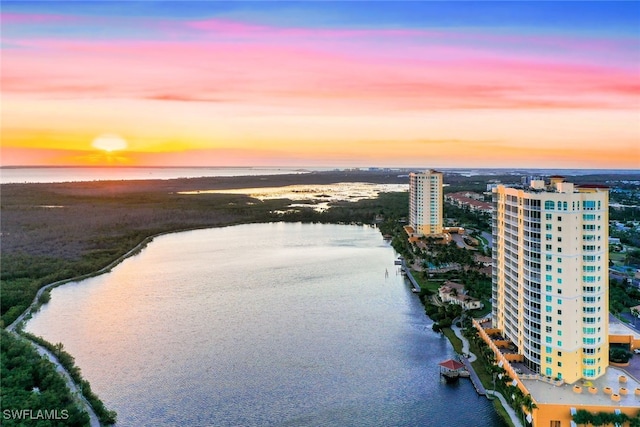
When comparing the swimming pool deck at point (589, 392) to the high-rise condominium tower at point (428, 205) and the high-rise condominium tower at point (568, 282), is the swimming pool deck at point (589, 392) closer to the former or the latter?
the high-rise condominium tower at point (568, 282)

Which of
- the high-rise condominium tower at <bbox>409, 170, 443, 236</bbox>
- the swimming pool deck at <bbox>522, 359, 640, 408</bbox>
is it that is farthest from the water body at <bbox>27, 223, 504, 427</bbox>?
the high-rise condominium tower at <bbox>409, 170, 443, 236</bbox>

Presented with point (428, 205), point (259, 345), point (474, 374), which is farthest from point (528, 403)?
point (428, 205)

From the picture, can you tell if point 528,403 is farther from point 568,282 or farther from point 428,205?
point 428,205

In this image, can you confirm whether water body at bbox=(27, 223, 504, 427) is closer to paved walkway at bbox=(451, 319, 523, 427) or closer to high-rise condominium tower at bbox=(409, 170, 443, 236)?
paved walkway at bbox=(451, 319, 523, 427)

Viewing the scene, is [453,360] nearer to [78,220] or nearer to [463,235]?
[463,235]

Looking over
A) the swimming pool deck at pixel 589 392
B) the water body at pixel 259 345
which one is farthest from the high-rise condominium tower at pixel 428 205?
the swimming pool deck at pixel 589 392

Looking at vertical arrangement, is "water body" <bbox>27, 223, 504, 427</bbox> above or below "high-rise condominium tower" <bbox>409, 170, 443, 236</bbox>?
below
